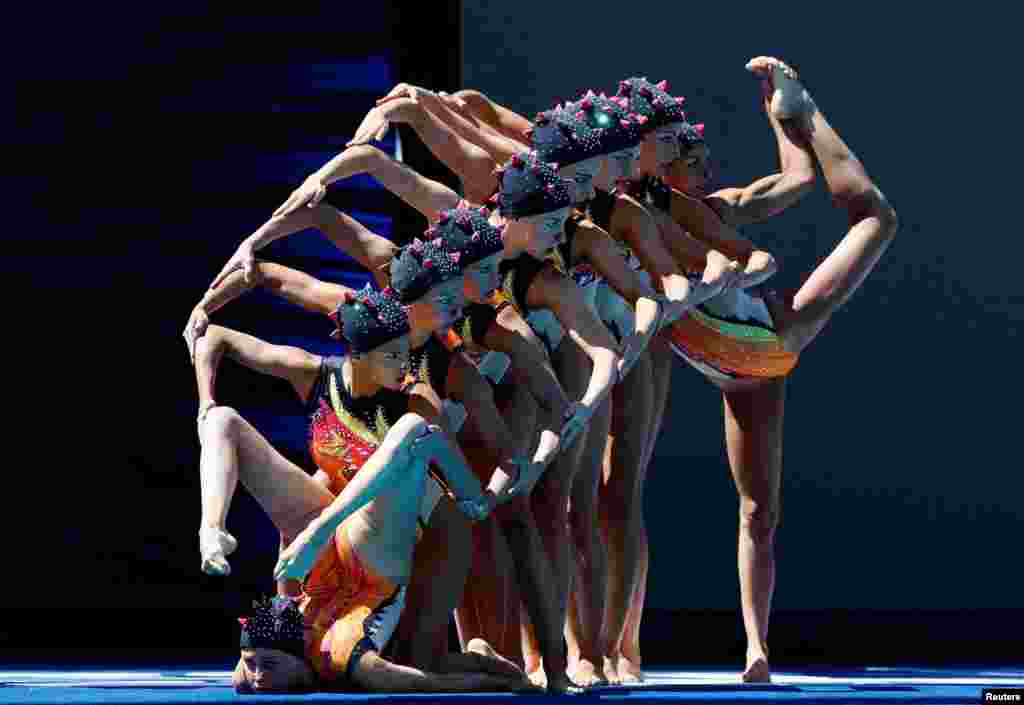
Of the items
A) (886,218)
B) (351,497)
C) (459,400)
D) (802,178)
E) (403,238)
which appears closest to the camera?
(351,497)

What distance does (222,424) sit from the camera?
5.86m

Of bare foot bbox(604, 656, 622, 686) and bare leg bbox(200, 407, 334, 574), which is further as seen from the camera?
bare foot bbox(604, 656, 622, 686)

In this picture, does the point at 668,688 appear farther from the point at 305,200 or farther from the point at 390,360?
the point at 305,200

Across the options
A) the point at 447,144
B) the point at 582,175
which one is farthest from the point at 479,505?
the point at 447,144

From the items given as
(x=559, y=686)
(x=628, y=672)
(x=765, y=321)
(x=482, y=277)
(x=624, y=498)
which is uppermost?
(x=482, y=277)

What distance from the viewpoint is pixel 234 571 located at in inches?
376

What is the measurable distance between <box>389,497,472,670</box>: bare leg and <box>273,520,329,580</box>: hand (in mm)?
562

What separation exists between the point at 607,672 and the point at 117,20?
405 centimetres

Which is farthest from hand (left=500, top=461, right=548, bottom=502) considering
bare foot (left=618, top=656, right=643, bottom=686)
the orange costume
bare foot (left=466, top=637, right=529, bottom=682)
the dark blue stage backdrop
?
the dark blue stage backdrop

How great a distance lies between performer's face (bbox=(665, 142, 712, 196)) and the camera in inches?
284

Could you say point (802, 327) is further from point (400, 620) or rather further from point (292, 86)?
point (292, 86)

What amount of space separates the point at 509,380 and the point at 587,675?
99 centimetres

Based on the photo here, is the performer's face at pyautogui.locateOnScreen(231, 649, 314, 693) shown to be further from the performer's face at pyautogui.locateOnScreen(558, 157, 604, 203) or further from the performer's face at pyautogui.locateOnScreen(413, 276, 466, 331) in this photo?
the performer's face at pyautogui.locateOnScreen(558, 157, 604, 203)

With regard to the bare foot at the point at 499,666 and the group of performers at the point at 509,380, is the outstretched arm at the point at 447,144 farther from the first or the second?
the bare foot at the point at 499,666
